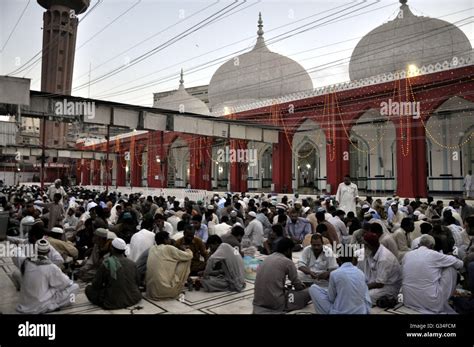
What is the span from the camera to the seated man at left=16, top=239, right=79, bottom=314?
3.95 meters

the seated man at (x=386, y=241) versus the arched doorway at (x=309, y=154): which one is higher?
the arched doorway at (x=309, y=154)

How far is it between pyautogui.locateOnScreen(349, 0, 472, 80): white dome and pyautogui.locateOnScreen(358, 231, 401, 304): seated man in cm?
1223

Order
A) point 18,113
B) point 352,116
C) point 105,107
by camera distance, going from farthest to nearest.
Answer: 1. point 352,116
2. point 105,107
3. point 18,113

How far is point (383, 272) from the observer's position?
4359 mm

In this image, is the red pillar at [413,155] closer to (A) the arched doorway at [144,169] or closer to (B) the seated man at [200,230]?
(B) the seated man at [200,230]

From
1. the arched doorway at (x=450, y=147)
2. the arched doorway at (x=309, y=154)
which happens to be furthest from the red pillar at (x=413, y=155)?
the arched doorway at (x=309, y=154)

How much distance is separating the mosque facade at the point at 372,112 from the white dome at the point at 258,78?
0.06m

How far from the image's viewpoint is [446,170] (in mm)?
15180

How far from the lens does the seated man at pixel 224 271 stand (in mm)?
5000

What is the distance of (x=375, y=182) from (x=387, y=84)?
5662mm

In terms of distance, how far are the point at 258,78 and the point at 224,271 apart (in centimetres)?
1706
